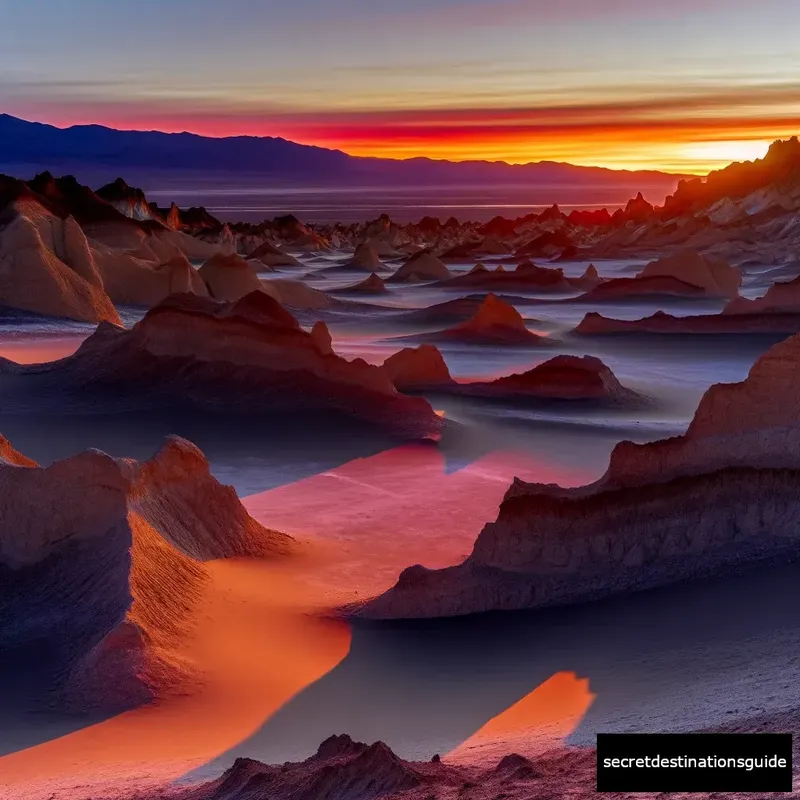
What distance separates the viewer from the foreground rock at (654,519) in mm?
7715

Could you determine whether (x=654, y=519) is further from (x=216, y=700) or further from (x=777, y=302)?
(x=777, y=302)

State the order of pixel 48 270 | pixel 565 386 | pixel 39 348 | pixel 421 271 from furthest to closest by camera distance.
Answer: pixel 421 271, pixel 48 270, pixel 39 348, pixel 565 386

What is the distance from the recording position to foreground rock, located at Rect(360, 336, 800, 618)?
771 cm

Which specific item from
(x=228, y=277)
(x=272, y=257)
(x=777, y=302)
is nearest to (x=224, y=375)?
(x=777, y=302)

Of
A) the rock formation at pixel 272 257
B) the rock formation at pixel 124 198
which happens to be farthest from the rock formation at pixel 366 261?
the rock formation at pixel 124 198

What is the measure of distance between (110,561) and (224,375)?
11.1 meters

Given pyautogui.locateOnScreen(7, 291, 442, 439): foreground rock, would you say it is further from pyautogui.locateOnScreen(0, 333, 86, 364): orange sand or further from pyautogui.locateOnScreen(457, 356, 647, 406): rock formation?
pyautogui.locateOnScreen(0, 333, 86, 364): orange sand

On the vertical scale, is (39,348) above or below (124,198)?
below

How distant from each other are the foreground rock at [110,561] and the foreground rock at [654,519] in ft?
5.58

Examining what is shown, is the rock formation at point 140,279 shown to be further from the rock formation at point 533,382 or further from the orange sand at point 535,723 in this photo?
the orange sand at point 535,723

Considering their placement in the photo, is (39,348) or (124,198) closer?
(39,348)

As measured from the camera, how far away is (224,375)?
1908 cm

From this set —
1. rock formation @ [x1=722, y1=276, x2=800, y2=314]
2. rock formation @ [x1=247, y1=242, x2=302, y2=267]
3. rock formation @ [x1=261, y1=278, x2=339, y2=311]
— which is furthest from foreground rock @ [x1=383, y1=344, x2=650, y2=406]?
rock formation @ [x1=247, y1=242, x2=302, y2=267]

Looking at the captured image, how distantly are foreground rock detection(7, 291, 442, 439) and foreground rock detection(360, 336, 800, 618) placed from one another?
8922 millimetres
